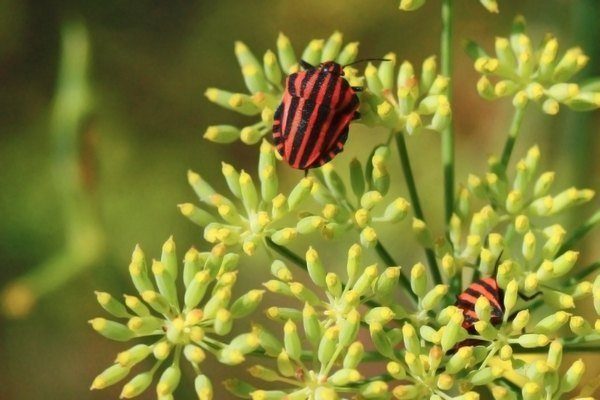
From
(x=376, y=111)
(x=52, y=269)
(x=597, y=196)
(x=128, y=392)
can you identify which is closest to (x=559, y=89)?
(x=376, y=111)

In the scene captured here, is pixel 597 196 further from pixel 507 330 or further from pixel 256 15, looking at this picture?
pixel 507 330

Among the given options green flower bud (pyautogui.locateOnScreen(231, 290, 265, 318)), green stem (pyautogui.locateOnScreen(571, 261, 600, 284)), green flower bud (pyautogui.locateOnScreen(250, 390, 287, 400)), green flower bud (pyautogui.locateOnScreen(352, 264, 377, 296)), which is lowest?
green flower bud (pyautogui.locateOnScreen(250, 390, 287, 400))

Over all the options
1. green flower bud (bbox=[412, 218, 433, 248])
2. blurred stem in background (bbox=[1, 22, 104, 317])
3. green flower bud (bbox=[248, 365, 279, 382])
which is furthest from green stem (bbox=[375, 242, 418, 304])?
blurred stem in background (bbox=[1, 22, 104, 317])

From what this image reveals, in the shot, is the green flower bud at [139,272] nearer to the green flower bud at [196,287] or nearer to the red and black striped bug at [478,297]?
the green flower bud at [196,287]

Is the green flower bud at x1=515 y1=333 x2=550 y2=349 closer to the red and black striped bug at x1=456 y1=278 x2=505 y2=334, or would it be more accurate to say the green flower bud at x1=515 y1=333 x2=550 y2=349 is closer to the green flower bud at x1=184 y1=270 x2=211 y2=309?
the red and black striped bug at x1=456 y1=278 x2=505 y2=334

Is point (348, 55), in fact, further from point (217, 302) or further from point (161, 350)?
point (161, 350)

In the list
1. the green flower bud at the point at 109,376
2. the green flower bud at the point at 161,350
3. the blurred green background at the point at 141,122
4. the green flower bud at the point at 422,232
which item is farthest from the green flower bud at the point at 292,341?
the blurred green background at the point at 141,122

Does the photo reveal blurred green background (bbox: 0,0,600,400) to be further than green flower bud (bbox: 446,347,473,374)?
Yes
